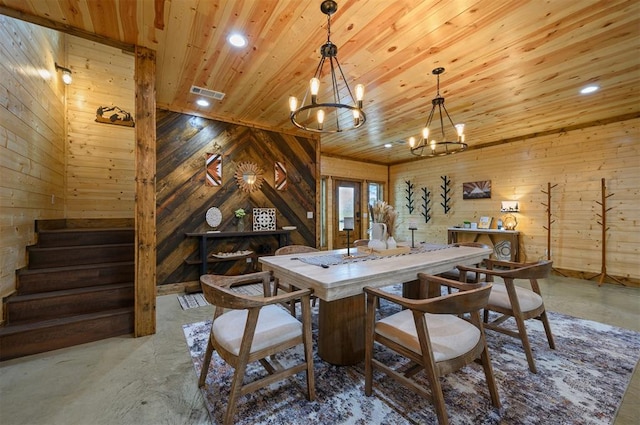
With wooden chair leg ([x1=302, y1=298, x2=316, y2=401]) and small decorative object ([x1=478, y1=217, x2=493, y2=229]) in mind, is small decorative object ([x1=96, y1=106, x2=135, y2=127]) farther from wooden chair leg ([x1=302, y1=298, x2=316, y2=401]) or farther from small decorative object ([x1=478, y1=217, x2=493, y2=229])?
small decorative object ([x1=478, y1=217, x2=493, y2=229])

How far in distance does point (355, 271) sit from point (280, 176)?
3.25 m

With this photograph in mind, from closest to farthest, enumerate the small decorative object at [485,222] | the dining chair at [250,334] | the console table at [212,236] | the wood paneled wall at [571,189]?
the dining chair at [250,334]
the console table at [212,236]
the wood paneled wall at [571,189]
the small decorative object at [485,222]

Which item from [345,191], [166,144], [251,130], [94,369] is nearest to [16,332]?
[94,369]

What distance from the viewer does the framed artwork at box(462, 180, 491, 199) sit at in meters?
5.93

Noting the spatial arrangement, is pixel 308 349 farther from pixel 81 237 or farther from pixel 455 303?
pixel 81 237

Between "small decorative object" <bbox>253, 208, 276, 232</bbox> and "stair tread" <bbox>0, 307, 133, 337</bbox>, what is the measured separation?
7.07 feet

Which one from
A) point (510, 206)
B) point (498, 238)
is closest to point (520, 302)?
point (510, 206)

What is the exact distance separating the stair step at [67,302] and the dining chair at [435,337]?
258 centimetres

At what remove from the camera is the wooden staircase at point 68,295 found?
2260 millimetres

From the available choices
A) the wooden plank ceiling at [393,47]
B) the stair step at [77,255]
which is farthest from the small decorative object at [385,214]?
the stair step at [77,255]

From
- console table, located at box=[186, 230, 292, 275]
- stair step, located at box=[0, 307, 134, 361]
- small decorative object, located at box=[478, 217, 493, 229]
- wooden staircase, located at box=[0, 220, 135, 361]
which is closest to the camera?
stair step, located at box=[0, 307, 134, 361]

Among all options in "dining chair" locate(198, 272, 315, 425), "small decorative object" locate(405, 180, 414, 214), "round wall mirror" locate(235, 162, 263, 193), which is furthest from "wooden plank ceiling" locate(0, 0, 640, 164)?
"small decorative object" locate(405, 180, 414, 214)

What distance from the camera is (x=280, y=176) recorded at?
4797mm

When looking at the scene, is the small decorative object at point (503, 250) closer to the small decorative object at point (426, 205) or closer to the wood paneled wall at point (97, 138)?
the small decorative object at point (426, 205)
